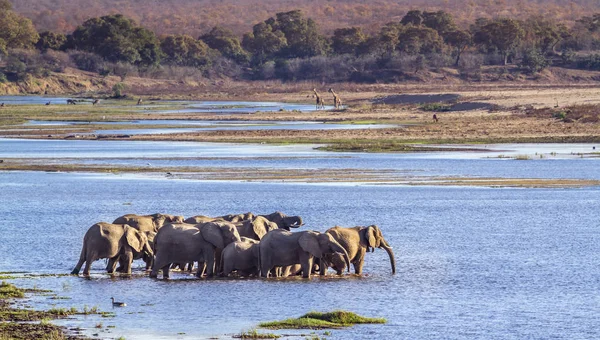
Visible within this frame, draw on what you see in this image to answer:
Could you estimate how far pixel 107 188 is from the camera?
1534 inches

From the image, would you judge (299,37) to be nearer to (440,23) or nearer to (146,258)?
(440,23)

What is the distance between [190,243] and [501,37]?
351 ft

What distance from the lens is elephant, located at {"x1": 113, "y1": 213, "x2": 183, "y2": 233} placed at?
23.6 metres

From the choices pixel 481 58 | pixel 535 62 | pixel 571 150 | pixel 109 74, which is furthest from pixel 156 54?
pixel 571 150

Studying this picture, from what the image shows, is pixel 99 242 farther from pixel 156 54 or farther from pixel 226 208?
pixel 156 54

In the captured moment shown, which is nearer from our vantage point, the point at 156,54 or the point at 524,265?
the point at 524,265

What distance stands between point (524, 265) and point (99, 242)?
27.0 ft

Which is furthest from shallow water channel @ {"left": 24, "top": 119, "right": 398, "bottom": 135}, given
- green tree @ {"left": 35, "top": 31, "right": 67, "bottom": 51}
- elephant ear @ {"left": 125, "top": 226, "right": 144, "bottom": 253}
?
green tree @ {"left": 35, "top": 31, "right": 67, "bottom": 51}

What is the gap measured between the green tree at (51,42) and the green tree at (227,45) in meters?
21.2

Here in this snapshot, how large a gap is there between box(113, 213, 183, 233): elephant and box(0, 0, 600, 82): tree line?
92.0m

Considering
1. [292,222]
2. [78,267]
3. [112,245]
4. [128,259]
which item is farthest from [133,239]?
[292,222]

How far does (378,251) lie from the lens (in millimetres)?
25766

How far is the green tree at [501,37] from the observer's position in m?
124

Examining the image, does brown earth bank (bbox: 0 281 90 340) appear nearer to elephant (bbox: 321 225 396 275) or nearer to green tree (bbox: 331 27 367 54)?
elephant (bbox: 321 225 396 275)
